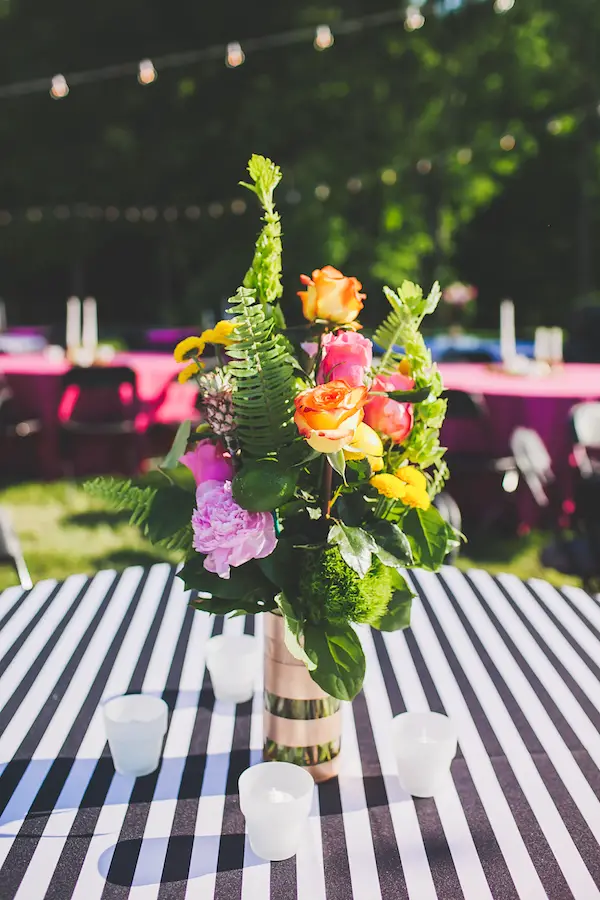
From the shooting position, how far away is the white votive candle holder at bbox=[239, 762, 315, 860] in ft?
2.57

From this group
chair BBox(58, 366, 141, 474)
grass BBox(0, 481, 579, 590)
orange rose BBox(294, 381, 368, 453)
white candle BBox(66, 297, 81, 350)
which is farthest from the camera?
white candle BBox(66, 297, 81, 350)

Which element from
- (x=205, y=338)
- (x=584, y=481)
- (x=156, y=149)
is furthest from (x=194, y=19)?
(x=205, y=338)

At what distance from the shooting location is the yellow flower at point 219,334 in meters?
0.82

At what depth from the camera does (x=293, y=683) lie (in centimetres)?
90

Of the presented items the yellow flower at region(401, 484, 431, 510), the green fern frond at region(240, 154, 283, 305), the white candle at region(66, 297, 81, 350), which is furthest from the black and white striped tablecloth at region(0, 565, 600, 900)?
the white candle at region(66, 297, 81, 350)

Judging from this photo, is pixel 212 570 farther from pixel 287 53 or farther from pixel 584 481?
pixel 287 53

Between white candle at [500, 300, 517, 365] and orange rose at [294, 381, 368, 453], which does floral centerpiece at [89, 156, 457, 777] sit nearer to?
orange rose at [294, 381, 368, 453]

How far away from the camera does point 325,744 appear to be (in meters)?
0.93

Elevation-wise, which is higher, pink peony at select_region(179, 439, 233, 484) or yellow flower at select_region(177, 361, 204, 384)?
yellow flower at select_region(177, 361, 204, 384)

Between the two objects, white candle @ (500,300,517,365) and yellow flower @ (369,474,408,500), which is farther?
white candle @ (500,300,517,365)

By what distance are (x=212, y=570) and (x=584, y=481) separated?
229cm

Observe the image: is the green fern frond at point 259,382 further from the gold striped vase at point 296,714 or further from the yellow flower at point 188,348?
the gold striped vase at point 296,714

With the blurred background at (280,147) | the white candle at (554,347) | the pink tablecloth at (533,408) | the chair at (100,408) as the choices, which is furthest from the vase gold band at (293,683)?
the blurred background at (280,147)

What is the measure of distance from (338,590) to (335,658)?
84 mm
